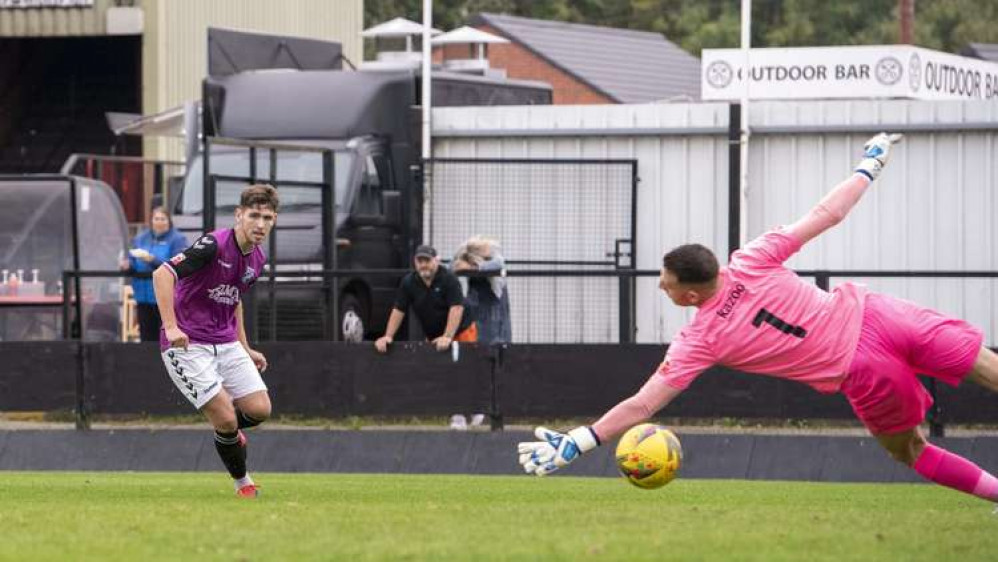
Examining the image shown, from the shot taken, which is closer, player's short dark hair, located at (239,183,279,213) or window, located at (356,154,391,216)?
player's short dark hair, located at (239,183,279,213)

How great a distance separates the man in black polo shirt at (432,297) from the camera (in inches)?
746

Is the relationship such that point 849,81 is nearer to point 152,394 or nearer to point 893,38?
point 152,394

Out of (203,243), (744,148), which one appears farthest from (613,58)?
(203,243)

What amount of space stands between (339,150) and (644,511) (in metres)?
12.5

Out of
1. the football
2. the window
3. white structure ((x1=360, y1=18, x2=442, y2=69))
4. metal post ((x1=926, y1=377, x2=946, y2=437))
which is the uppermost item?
white structure ((x1=360, y1=18, x2=442, y2=69))

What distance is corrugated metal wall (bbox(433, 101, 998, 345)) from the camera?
2205 cm

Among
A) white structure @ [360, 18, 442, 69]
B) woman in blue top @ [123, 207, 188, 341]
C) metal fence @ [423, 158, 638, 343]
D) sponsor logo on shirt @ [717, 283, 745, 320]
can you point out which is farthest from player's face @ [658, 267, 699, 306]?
white structure @ [360, 18, 442, 69]

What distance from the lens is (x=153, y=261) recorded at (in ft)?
66.2

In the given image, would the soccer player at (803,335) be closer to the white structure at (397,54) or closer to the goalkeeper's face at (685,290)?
the goalkeeper's face at (685,290)

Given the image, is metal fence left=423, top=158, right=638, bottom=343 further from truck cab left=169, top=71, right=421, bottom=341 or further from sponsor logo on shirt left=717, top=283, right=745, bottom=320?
sponsor logo on shirt left=717, top=283, right=745, bottom=320

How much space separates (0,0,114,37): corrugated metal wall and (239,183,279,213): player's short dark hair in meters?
23.6

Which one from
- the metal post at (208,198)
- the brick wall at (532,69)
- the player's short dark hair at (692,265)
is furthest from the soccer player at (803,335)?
the brick wall at (532,69)

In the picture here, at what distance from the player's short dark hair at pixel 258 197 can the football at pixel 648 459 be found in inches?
118

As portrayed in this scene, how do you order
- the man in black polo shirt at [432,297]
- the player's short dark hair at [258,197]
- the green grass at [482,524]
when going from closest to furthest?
the green grass at [482,524]
the player's short dark hair at [258,197]
the man in black polo shirt at [432,297]
